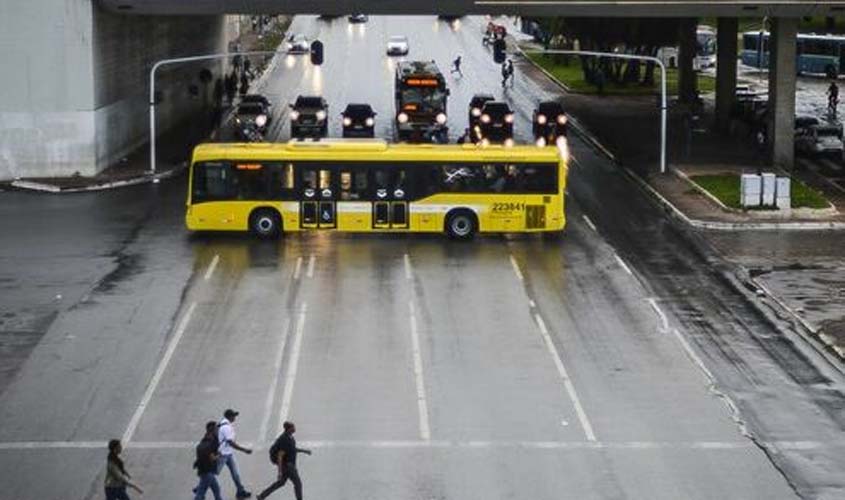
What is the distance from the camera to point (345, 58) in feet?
376

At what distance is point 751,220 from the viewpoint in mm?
53656

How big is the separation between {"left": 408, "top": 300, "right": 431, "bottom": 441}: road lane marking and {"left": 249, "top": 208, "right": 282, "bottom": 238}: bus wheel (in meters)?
10.2

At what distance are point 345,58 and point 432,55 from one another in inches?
225

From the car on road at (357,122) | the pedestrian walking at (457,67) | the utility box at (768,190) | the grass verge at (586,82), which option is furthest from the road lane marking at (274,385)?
the pedestrian walking at (457,67)

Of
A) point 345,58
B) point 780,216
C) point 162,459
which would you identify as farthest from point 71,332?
point 345,58

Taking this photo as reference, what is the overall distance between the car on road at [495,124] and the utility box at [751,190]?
18.8m

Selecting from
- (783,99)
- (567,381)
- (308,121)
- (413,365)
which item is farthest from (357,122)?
(567,381)

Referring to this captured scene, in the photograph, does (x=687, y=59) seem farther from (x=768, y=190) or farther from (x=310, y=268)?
(x=310, y=268)

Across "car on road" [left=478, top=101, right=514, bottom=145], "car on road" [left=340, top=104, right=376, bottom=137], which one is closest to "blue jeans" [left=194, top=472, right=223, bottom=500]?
"car on road" [left=478, top=101, right=514, bottom=145]

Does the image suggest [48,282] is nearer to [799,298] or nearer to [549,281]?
[549,281]

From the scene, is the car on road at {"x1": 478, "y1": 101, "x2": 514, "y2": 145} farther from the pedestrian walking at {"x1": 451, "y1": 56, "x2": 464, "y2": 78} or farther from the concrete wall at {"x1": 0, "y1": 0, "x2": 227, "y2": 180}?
the pedestrian walking at {"x1": 451, "y1": 56, "x2": 464, "y2": 78}

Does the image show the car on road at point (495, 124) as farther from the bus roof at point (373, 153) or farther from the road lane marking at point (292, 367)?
the road lane marking at point (292, 367)

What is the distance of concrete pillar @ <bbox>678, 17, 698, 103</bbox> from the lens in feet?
298

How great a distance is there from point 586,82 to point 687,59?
A: 1122 cm
